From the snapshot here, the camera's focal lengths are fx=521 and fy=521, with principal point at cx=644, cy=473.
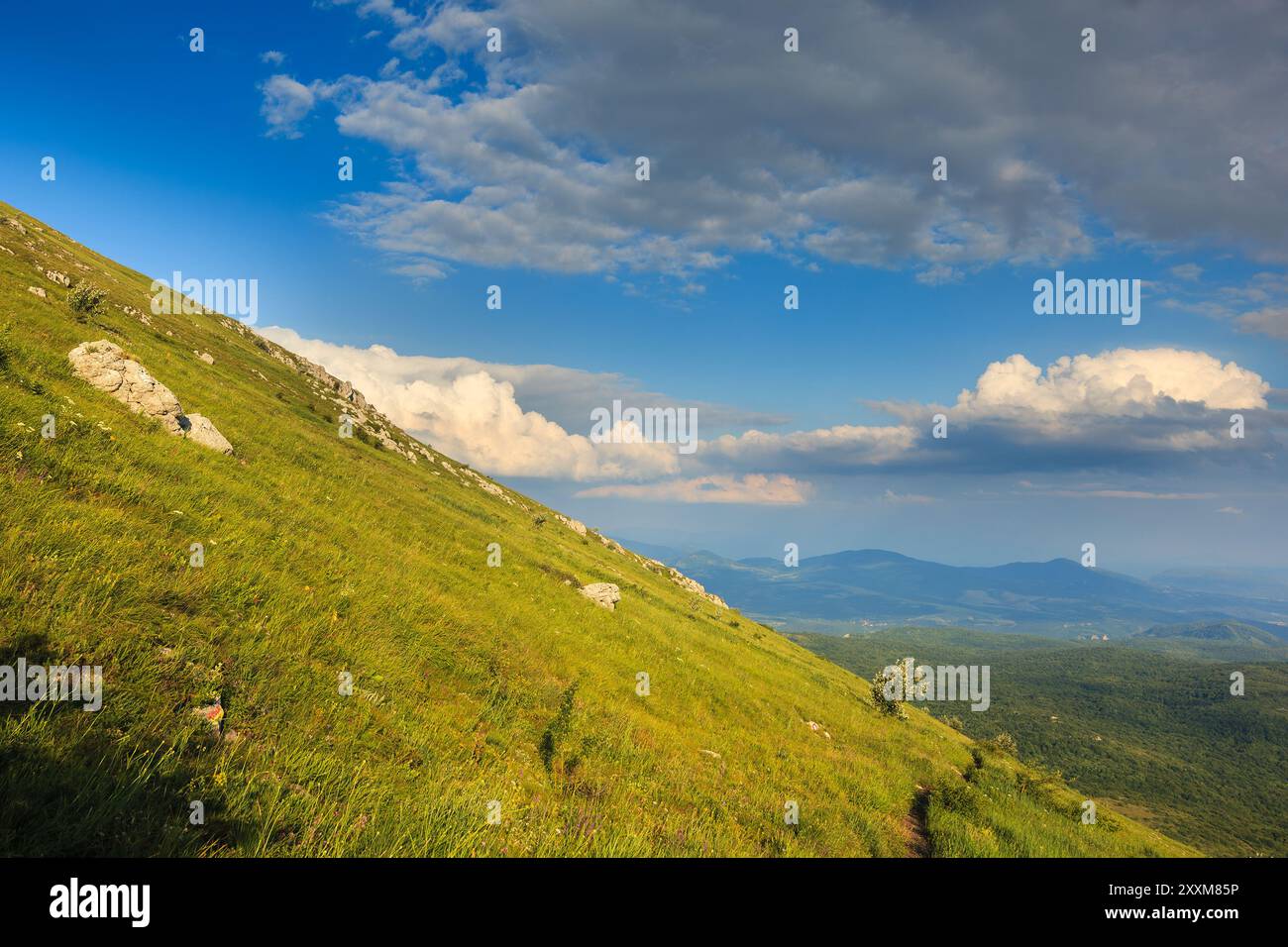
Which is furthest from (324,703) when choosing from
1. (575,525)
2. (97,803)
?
(575,525)

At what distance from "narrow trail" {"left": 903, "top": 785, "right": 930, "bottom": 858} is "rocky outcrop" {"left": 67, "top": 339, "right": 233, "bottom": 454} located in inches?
912

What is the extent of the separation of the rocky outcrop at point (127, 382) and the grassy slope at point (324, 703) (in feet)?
1.96

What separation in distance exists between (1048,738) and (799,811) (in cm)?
25359

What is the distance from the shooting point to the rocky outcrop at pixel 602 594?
27938mm

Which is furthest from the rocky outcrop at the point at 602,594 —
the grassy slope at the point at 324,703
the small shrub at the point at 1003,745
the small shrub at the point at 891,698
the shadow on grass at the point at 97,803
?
the small shrub at the point at 1003,745

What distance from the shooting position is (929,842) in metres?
14.6

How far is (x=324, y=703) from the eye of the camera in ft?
24.5

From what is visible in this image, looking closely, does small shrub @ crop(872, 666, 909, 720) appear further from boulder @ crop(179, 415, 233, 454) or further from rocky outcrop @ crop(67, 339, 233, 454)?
rocky outcrop @ crop(67, 339, 233, 454)

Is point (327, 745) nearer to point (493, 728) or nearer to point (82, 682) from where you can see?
point (82, 682)

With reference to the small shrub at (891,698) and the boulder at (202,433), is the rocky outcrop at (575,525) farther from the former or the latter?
the boulder at (202,433)

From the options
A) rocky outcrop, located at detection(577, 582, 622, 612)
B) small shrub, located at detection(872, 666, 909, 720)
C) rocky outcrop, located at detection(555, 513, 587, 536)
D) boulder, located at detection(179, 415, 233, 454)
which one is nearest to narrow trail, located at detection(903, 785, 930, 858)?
rocky outcrop, located at detection(577, 582, 622, 612)

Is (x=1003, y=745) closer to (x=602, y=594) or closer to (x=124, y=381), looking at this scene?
(x=602, y=594)

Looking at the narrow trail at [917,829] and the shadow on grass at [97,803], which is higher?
the shadow on grass at [97,803]
